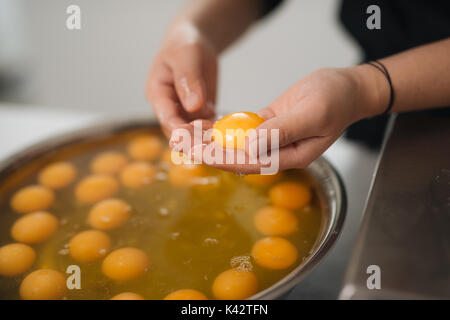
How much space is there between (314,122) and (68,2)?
3.44 m

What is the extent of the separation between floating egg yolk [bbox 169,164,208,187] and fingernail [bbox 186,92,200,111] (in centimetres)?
20

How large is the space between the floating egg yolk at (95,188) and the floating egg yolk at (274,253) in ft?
1.52

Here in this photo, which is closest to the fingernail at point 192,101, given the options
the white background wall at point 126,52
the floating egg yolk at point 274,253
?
the floating egg yolk at point 274,253

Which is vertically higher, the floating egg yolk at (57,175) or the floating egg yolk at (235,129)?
the floating egg yolk at (235,129)

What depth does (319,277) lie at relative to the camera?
100 centimetres

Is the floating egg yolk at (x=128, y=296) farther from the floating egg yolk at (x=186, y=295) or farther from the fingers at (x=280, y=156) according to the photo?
the fingers at (x=280, y=156)

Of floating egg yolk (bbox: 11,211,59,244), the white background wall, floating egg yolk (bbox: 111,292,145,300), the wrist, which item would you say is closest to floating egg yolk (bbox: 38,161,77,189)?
floating egg yolk (bbox: 11,211,59,244)

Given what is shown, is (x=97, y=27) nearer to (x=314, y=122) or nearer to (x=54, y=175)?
(x=54, y=175)

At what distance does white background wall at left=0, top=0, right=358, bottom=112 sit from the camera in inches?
125

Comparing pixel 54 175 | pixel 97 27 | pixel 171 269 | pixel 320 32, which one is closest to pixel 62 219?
pixel 54 175

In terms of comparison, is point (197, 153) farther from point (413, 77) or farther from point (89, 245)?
point (413, 77)

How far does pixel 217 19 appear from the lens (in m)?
1.41

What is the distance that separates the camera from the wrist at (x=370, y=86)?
0.98 metres

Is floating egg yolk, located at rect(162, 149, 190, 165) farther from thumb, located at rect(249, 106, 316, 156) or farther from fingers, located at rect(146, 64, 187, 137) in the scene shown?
thumb, located at rect(249, 106, 316, 156)
